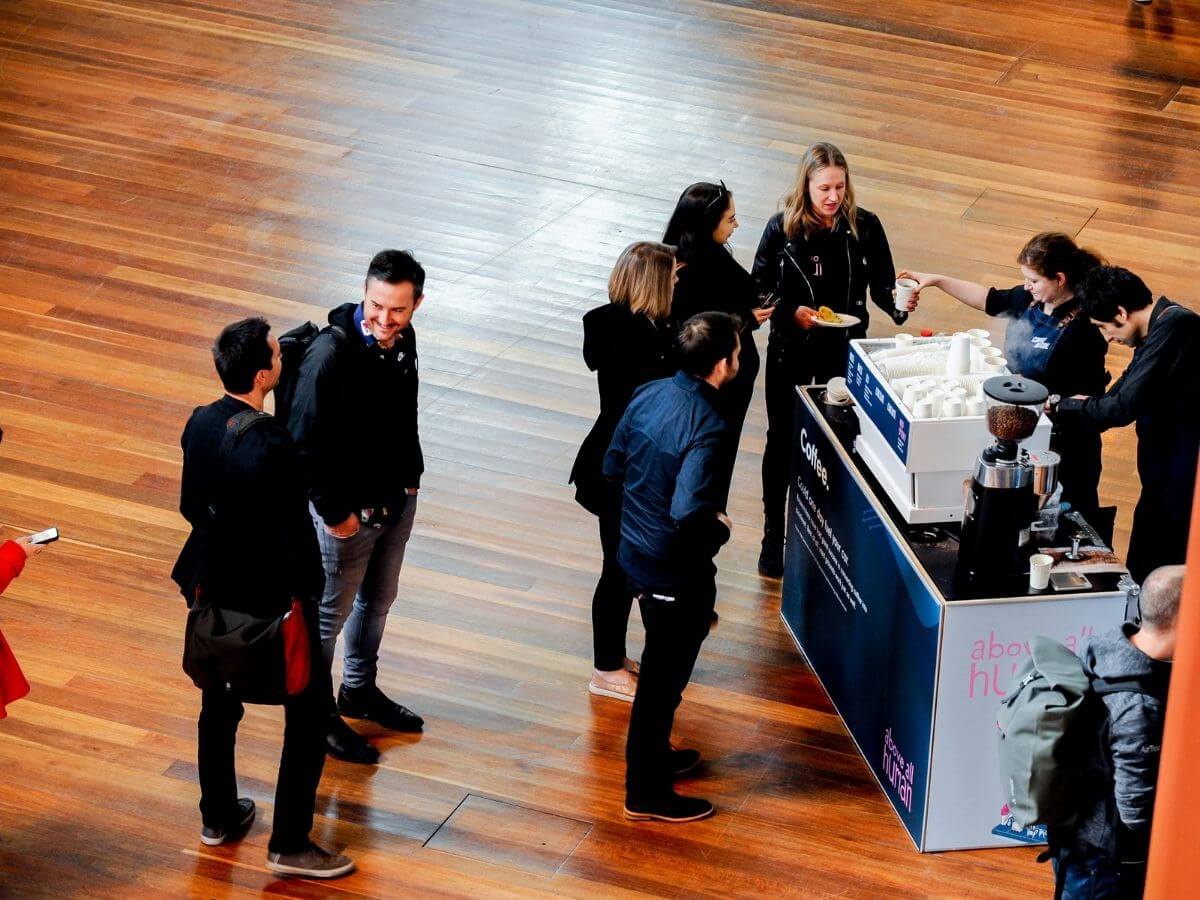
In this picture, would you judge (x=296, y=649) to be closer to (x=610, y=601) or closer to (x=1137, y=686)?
(x=610, y=601)

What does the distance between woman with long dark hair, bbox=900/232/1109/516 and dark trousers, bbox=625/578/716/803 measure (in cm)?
134

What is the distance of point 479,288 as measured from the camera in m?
7.99

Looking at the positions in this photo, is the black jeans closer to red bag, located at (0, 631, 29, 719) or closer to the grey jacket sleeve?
the grey jacket sleeve

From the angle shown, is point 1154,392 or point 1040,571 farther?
point 1154,392

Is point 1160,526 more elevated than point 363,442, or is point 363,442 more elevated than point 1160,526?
point 363,442

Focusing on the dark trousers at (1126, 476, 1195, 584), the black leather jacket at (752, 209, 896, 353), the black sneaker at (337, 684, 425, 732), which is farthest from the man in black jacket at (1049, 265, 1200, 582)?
the black sneaker at (337, 684, 425, 732)

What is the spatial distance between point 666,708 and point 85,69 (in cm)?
754

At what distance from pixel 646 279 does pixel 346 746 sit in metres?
1.72

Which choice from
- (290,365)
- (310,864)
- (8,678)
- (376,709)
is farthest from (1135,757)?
(8,678)

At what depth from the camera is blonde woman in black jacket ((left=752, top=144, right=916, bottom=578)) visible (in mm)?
5449

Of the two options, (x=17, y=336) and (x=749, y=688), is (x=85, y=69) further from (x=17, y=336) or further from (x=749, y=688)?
(x=749, y=688)

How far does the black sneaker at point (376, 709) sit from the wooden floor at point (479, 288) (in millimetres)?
86

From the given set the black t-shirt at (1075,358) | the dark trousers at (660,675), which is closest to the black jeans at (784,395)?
the black t-shirt at (1075,358)

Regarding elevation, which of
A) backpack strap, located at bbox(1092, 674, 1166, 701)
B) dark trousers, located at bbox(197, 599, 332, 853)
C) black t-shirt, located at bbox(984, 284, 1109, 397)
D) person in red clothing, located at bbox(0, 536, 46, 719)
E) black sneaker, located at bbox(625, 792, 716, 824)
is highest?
black t-shirt, located at bbox(984, 284, 1109, 397)
